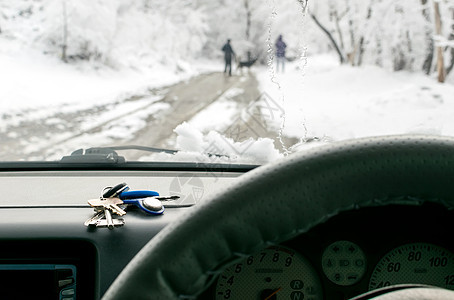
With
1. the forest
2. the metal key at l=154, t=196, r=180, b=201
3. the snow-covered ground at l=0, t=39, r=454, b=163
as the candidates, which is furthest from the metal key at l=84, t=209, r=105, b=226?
the forest

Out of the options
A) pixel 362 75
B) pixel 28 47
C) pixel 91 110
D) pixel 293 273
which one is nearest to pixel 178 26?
pixel 28 47

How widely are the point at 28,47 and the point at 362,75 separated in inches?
479

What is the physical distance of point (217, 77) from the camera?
47.4 ft

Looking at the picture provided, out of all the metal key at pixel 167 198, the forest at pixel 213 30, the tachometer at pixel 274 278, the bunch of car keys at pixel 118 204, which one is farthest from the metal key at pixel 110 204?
the forest at pixel 213 30

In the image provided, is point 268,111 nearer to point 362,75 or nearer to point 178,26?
point 362,75

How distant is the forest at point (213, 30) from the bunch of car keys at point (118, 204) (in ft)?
20.4

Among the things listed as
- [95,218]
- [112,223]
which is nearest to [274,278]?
[112,223]

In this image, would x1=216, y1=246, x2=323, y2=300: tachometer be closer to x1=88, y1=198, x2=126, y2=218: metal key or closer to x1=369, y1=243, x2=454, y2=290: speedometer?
x1=369, y1=243, x2=454, y2=290: speedometer

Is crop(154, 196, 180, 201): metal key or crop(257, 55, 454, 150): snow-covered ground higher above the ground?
crop(257, 55, 454, 150): snow-covered ground

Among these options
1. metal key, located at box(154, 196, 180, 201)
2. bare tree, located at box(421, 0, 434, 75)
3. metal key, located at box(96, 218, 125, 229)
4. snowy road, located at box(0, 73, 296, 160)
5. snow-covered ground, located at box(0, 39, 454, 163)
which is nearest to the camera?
metal key, located at box(96, 218, 125, 229)

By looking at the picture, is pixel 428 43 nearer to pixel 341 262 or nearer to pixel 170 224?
pixel 341 262

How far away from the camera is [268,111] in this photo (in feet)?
10.6

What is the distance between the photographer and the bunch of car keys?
64.4 inches

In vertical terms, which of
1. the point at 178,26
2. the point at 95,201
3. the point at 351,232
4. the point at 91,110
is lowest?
the point at 351,232
